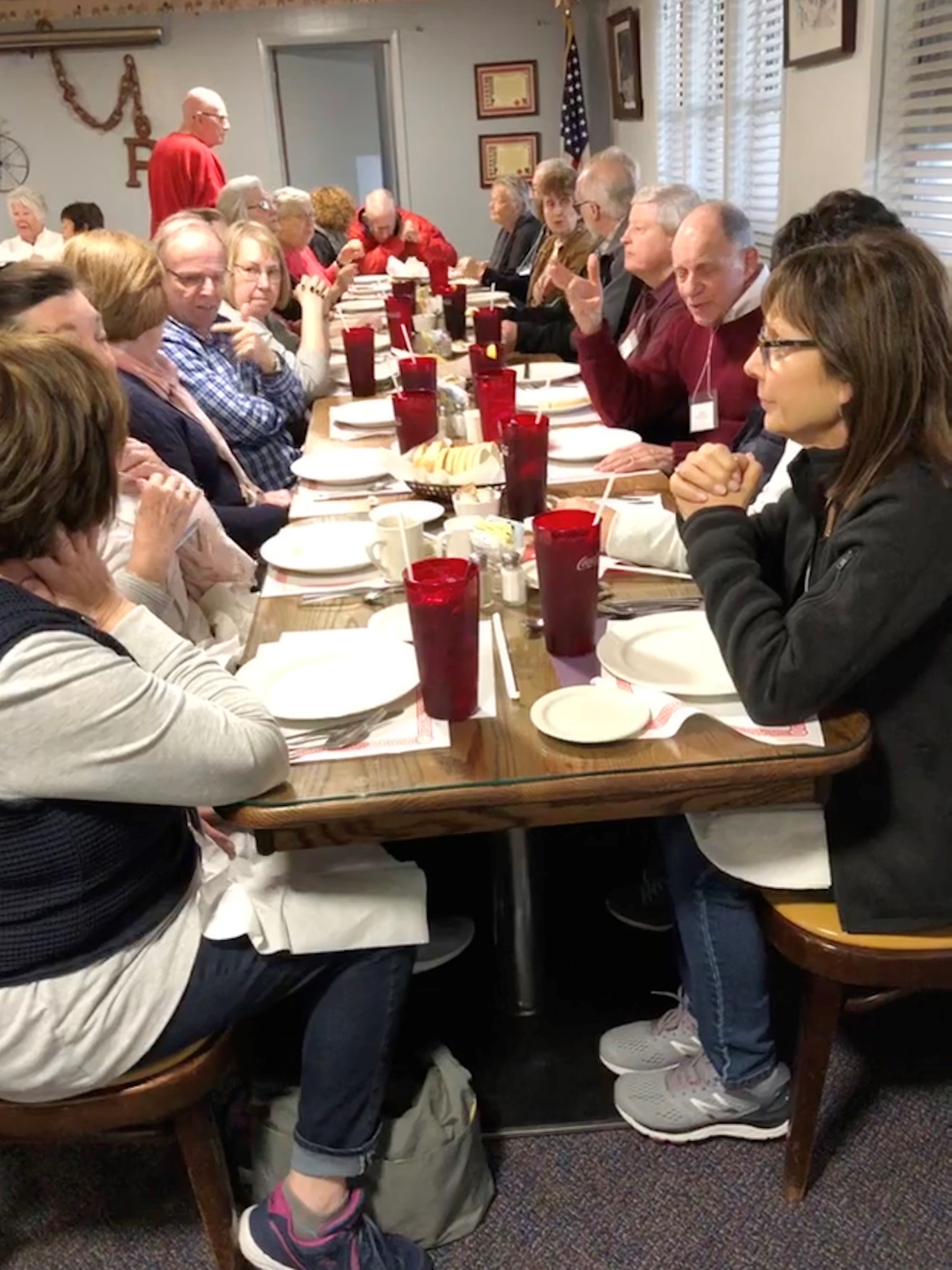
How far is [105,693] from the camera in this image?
967 millimetres

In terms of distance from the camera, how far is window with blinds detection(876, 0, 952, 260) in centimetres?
313

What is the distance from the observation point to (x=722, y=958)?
139 cm

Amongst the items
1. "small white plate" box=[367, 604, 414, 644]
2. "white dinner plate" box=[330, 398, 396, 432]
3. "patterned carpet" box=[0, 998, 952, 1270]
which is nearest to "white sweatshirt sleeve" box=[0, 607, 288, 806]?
"small white plate" box=[367, 604, 414, 644]

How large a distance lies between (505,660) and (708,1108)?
714 mm

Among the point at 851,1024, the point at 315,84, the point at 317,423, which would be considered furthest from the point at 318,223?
the point at 851,1024

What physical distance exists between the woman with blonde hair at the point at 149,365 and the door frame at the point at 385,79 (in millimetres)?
5897

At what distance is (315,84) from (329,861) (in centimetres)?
788

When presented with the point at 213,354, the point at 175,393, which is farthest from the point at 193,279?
the point at 175,393

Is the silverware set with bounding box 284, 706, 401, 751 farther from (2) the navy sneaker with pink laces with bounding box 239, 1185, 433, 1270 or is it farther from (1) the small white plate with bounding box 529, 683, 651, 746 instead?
(2) the navy sneaker with pink laces with bounding box 239, 1185, 433, 1270

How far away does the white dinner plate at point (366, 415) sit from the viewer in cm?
252

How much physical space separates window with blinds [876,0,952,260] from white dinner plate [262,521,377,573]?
237 cm

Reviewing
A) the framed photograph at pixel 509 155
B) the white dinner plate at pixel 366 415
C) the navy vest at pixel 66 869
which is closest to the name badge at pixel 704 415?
the white dinner plate at pixel 366 415

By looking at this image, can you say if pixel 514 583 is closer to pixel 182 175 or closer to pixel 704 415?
pixel 704 415

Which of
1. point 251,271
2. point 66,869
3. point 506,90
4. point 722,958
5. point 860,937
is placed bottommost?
point 722,958
